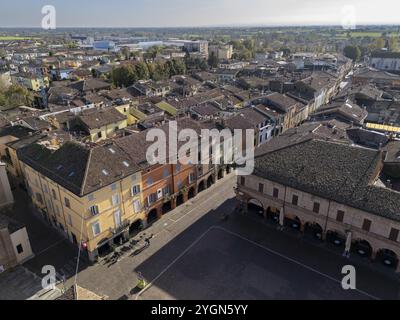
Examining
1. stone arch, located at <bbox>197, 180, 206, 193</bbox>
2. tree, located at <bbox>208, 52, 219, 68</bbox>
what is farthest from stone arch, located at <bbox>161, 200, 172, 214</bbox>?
tree, located at <bbox>208, 52, 219, 68</bbox>

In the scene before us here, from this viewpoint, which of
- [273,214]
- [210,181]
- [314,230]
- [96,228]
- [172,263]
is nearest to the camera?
[96,228]

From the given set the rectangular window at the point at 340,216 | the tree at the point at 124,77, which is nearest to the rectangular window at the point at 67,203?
the rectangular window at the point at 340,216

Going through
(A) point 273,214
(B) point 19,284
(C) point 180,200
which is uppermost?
(A) point 273,214

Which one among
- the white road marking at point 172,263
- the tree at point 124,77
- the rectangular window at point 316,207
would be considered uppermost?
the tree at point 124,77

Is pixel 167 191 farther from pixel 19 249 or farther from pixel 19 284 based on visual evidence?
pixel 19 284

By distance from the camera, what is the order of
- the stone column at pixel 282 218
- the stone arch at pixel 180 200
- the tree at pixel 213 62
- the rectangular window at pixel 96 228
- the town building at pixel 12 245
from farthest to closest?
the tree at pixel 213 62, the stone arch at pixel 180 200, the stone column at pixel 282 218, the rectangular window at pixel 96 228, the town building at pixel 12 245

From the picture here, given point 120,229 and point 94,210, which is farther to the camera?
point 120,229

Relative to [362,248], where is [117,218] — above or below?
above

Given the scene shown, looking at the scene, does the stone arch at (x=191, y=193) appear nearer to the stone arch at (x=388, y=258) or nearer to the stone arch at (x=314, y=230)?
the stone arch at (x=314, y=230)

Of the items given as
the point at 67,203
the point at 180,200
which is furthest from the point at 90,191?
the point at 180,200

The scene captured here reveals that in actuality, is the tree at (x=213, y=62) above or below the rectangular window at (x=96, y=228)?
above

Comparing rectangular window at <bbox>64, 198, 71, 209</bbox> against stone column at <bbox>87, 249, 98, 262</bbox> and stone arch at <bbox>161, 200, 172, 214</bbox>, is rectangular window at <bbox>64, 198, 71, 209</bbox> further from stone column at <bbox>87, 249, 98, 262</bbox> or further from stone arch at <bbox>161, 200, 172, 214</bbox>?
stone arch at <bbox>161, 200, 172, 214</bbox>
